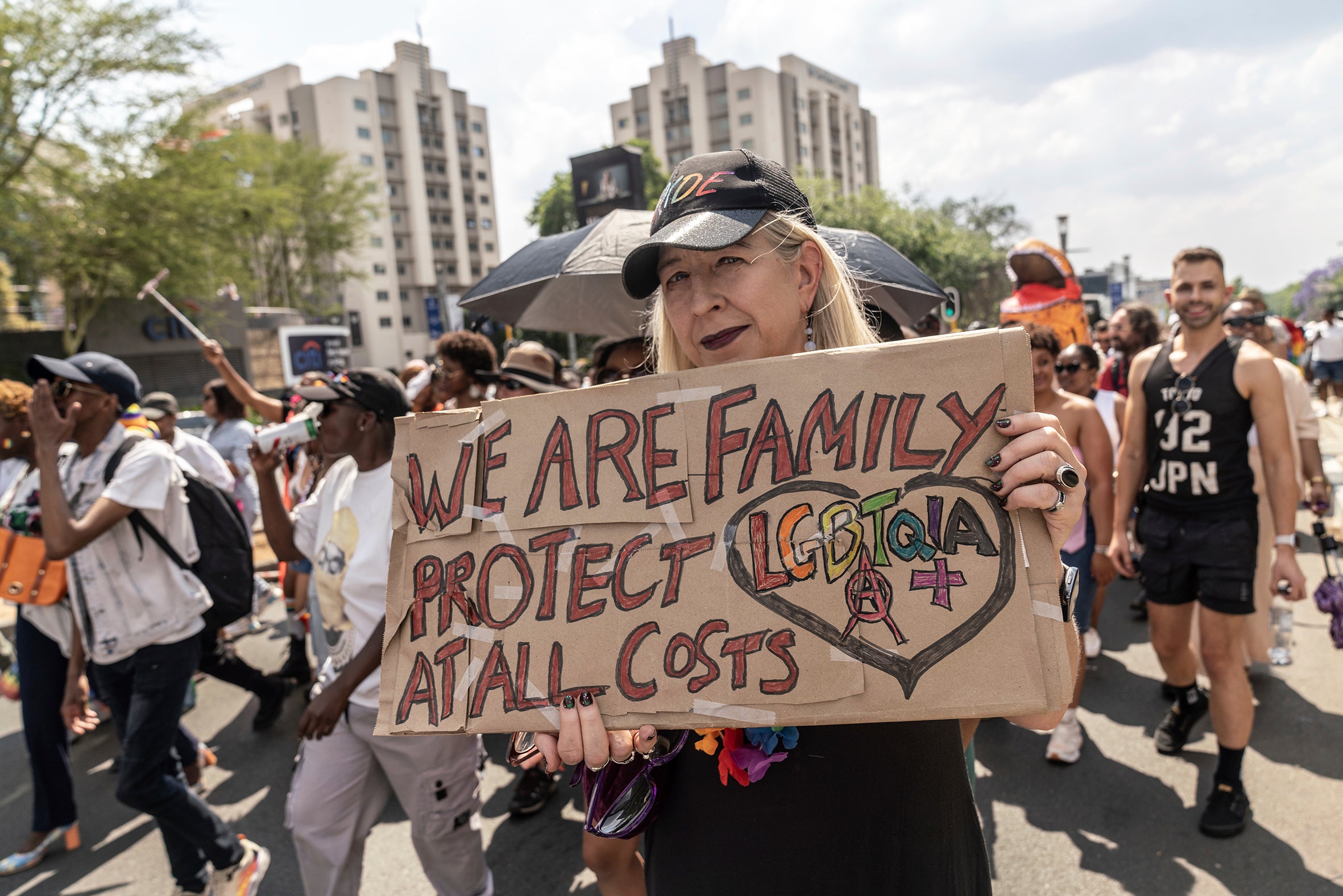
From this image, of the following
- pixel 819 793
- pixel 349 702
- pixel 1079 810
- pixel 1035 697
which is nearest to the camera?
pixel 1035 697

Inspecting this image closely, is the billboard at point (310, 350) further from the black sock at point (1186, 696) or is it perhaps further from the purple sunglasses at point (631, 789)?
the purple sunglasses at point (631, 789)

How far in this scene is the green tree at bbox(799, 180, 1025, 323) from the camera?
37375 mm

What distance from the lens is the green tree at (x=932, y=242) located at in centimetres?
3738

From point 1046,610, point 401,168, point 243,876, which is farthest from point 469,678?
point 401,168

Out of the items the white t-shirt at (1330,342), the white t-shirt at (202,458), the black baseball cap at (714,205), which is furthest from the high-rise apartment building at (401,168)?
the black baseball cap at (714,205)

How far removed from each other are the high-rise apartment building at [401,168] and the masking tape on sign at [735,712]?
55449 millimetres

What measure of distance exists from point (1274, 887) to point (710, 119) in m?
69.3

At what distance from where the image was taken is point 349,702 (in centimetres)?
256

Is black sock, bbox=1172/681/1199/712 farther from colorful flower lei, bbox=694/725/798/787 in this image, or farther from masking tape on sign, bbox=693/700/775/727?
masking tape on sign, bbox=693/700/775/727

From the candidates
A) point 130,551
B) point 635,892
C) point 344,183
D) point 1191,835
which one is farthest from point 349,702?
point 344,183

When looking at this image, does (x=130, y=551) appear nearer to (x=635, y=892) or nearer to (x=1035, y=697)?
(x=635, y=892)

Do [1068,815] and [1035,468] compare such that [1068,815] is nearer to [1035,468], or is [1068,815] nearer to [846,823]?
[846,823]

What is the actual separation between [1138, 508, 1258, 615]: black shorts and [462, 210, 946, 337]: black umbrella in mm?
1408

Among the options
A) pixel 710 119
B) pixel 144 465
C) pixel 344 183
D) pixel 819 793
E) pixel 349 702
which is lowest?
pixel 349 702
